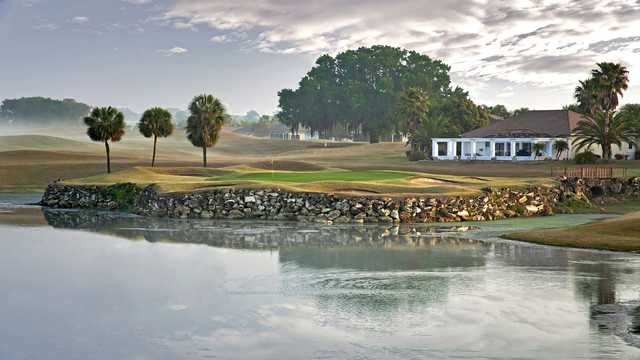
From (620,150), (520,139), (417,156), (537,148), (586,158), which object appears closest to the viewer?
(586,158)

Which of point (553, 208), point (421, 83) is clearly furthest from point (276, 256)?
point (421, 83)

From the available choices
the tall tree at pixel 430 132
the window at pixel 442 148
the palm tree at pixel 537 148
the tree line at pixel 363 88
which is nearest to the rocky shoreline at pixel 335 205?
the palm tree at pixel 537 148

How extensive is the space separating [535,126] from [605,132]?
1483 centimetres

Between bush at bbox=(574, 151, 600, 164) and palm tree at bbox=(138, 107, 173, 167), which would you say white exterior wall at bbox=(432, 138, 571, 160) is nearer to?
bush at bbox=(574, 151, 600, 164)

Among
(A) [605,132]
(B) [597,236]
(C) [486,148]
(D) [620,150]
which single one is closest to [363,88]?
(C) [486,148]

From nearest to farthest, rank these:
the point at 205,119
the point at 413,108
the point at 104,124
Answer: the point at 104,124 < the point at 205,119 < the point at 413,108

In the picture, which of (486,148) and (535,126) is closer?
(535,126)

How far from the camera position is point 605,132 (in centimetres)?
8381

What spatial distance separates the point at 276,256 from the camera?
94.9ft

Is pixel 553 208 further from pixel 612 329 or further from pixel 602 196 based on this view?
pixel 612 329

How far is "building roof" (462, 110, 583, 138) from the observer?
95.1 m

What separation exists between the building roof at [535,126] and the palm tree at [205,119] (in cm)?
3685

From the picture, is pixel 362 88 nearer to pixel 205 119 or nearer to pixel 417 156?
pixel 417 156

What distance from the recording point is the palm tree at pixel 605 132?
83062 millimetres
